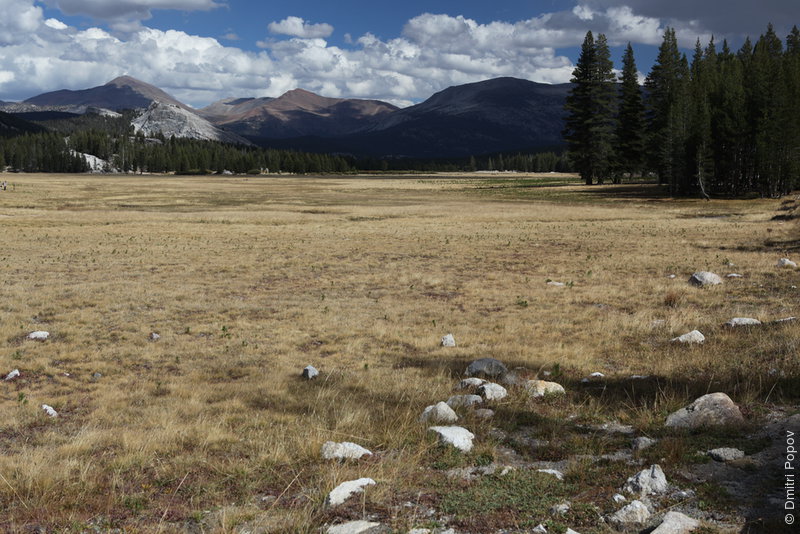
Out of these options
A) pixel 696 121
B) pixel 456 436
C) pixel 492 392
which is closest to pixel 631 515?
pixel 456 436

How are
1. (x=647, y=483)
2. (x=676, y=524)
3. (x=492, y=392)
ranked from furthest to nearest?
1. (x=492, y=392)
2. (x=647, y=483)
3. (x=676, y=524)

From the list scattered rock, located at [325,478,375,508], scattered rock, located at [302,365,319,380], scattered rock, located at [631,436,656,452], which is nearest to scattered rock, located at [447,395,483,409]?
scattered rock, located at [631,436,656,452]

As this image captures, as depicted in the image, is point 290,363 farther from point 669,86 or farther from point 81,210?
point 669,86

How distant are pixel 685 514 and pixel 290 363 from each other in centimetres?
945

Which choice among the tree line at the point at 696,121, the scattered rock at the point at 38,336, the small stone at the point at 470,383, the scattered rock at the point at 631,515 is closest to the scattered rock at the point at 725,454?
the scattered rock at the point at 631,515

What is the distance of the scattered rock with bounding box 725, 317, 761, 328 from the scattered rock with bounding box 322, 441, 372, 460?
10544 mm

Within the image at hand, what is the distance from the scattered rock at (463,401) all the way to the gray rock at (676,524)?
4.37 m

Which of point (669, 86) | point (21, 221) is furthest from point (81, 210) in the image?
point (669, 86)

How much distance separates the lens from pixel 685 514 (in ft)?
17.1

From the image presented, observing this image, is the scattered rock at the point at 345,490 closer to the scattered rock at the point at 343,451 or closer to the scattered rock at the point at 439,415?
the scattered rock at the point at 343,451

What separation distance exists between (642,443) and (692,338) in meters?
6.58

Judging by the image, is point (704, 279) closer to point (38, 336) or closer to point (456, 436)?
point (456, 436)

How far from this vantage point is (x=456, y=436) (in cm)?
733

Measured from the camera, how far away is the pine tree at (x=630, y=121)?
89500mm
